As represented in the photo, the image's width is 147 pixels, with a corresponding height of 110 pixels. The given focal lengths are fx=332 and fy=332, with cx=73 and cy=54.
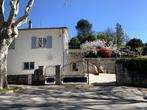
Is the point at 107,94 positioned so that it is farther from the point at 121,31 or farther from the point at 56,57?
the point at 121,31

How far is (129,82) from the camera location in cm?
2273

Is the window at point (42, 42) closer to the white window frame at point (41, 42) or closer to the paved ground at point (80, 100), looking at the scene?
the white window frame at point (41, 42)

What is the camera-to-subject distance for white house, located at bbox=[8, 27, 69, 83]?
33.7 m

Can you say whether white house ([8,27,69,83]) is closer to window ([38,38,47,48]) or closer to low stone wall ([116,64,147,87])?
window ([38,38,47,48])

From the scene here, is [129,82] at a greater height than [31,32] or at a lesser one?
lesser

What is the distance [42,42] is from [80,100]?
1865cm

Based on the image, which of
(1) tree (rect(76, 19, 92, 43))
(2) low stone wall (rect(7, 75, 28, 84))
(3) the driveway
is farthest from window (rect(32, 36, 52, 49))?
(1) tree (rect(76, 19, 92, 43))

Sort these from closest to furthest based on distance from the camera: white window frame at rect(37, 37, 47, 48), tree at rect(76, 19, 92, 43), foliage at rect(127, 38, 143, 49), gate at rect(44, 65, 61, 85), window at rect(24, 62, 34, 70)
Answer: gate at rect(44, 65, 61, 85)
window at rect(24, 62, 34, 70)
white window frame at rect(37, 37, 47, 48)
foliage at rect(127, 38, 143, 49)
tree at rect(76, 19, 92, 43)

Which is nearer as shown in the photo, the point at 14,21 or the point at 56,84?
the point at 14,21

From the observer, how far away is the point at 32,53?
33781 millimetres

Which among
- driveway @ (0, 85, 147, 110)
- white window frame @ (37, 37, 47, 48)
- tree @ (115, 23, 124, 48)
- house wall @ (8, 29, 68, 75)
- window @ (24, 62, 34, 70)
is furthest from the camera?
tree @ (115, 23, 124, 48)

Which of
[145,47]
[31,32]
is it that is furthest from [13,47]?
[145,47]

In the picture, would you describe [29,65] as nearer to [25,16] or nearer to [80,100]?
[25,16]

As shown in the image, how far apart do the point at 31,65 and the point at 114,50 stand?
16600 millimetres
